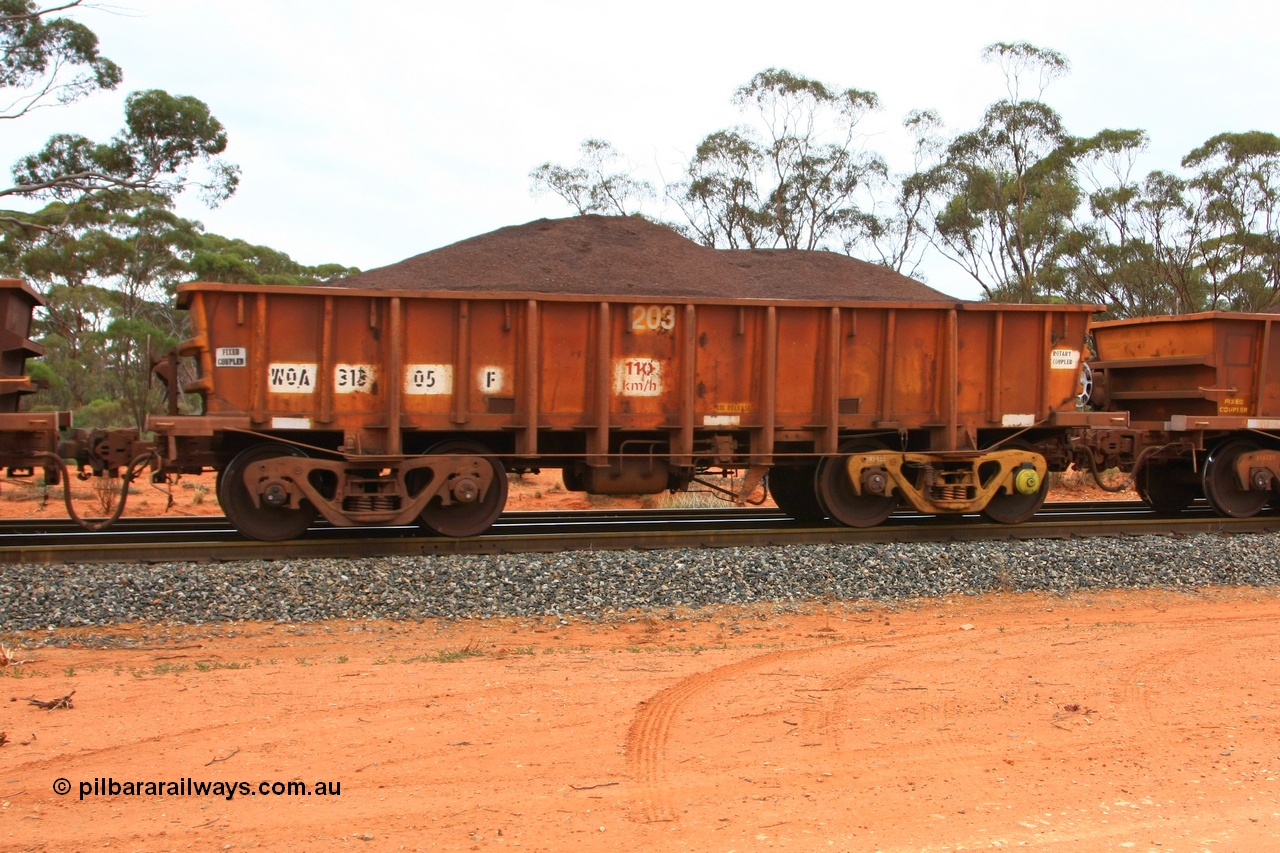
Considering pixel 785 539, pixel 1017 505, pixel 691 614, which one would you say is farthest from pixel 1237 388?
pixel 691 614

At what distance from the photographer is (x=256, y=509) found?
32.4 ft

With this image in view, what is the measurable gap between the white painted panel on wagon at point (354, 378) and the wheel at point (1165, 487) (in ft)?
31.6

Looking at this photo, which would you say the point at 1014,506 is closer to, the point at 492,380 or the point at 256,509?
the point at 492,380

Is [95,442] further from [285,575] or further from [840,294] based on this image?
[840,294]

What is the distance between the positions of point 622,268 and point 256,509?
20310 millimetres

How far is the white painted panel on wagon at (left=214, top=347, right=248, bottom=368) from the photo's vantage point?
959 centimetres

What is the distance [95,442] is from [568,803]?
7.48m

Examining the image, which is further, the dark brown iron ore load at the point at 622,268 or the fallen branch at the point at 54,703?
the dark brown iron ore load at the point at 622,268

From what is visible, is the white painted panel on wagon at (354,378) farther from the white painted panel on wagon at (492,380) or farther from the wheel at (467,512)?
the white painted panel on wagon at (492,380)

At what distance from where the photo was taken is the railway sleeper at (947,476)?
10805 mm

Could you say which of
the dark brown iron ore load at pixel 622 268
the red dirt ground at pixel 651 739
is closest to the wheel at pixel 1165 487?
the red dirt ground at pixel 651 739

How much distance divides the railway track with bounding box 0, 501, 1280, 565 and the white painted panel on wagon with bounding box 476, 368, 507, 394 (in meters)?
1.42

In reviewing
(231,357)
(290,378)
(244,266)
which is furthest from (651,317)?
(244,266)

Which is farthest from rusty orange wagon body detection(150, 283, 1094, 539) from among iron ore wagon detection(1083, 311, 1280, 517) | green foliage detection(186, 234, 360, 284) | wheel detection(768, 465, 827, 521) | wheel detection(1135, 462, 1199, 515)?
green foliage detection(186, 234, 360, 284)
